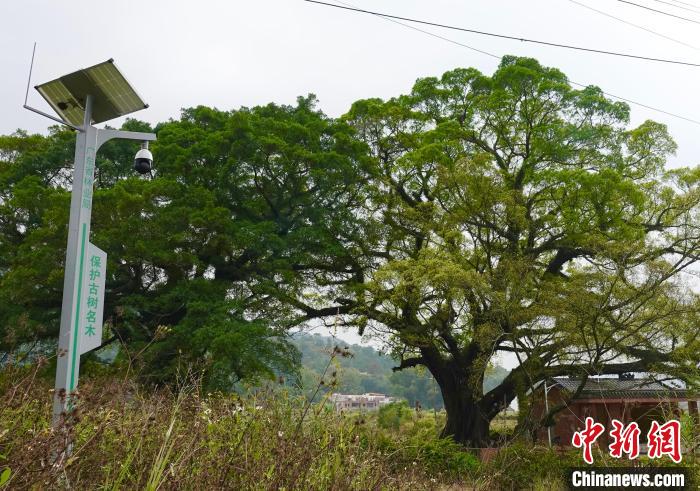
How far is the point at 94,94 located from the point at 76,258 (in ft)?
4.44

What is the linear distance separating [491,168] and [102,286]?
9.18 metres

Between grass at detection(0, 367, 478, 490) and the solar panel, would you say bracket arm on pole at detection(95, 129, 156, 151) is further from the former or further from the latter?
grass at detection(0, 367, 478, 490)

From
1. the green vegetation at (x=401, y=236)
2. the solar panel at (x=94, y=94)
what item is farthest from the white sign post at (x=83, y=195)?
the green vegetation at (x=401, y=236)

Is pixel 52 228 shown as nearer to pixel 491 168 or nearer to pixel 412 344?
pixel 412 344

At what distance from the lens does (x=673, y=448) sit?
20.4ft

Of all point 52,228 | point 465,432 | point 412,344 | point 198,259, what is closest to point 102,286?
point 198,259

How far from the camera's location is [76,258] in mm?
4105

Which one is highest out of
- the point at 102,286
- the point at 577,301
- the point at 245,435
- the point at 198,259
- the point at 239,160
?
the point at 239,160

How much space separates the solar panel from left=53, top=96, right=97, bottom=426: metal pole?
134 mm

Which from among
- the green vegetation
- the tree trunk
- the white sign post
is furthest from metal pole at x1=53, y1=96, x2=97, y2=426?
the tree trunk

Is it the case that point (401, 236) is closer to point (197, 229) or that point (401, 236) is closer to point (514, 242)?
point (514, 242)

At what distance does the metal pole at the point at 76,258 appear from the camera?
154 inches

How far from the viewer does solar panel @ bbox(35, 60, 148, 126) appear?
4.41m

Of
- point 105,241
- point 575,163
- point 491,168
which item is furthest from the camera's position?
point 575,163
